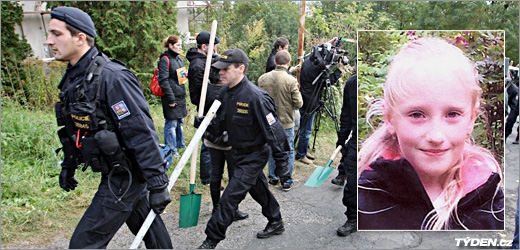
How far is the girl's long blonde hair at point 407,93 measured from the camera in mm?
3986

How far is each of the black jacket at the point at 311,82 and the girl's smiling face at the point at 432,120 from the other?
8.26 ft

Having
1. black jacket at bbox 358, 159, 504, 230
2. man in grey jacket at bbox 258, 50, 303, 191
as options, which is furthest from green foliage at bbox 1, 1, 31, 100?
black jacket at bbox 358, 159, 504, 230

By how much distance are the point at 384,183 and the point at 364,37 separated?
1412 mm

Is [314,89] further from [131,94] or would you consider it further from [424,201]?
[131,94]

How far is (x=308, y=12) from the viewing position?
43.8 feet

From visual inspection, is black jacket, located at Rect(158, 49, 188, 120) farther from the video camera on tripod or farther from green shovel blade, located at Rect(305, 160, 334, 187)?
green shovel blade, located at Rect(305, 160, 334, 187)

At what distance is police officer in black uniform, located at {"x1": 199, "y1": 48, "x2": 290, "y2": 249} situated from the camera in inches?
162

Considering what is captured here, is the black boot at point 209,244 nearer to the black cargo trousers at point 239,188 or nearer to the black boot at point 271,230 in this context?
the black cargo trousers at point 239,188

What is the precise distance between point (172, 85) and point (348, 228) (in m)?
3.29

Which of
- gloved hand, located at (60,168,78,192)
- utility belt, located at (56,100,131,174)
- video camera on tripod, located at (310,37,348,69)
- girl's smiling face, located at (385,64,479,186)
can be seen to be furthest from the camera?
video camera on tripod, located at (310,37,348,69)

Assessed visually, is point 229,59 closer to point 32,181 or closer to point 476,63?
point 476,63

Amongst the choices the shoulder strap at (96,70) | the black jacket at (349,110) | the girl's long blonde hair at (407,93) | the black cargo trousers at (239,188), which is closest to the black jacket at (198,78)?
the black cargo trousers at (239,188)

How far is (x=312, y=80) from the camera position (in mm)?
6750

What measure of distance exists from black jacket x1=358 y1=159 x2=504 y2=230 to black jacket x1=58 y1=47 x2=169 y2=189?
2.24 metres
